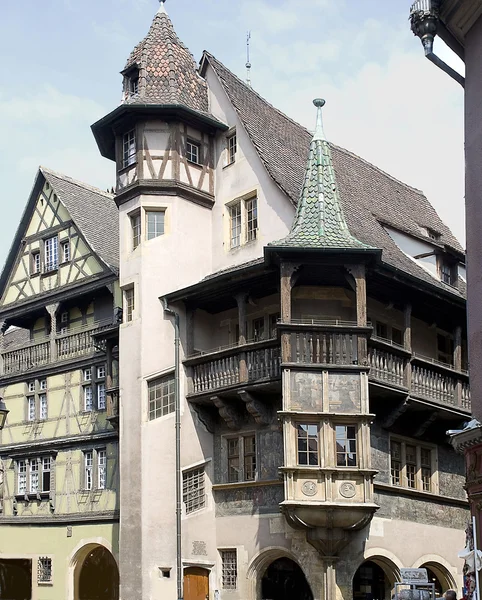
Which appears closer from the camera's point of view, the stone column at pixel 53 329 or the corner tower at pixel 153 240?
the corner tower at pixel 153 240

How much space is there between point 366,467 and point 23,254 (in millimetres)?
16069

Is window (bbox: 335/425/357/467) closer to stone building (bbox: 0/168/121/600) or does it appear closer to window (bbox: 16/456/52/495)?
stone building (bbox: 0/168/121/600)

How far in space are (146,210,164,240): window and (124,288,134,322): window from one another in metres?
1.50

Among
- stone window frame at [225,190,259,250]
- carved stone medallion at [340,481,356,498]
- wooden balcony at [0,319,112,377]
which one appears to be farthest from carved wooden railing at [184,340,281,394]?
wooden balcony at [0,319,112,377]

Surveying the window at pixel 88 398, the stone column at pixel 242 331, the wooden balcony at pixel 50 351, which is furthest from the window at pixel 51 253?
the stone column at pixel 242 331

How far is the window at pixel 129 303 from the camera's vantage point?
1104 inches

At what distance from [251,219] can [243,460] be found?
240 inches

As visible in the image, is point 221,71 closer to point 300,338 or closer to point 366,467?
point 300,338

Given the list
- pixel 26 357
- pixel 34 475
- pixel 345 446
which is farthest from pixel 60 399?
pixel 345 446

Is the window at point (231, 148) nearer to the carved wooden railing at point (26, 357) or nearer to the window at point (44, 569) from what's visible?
the carved wooden railing at point (26, 357)

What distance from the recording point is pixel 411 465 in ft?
88.6

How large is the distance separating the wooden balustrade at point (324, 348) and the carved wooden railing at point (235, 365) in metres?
0.60

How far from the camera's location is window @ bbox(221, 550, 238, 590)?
83.9ft

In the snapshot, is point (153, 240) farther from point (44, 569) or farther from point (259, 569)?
point (44, 569)
